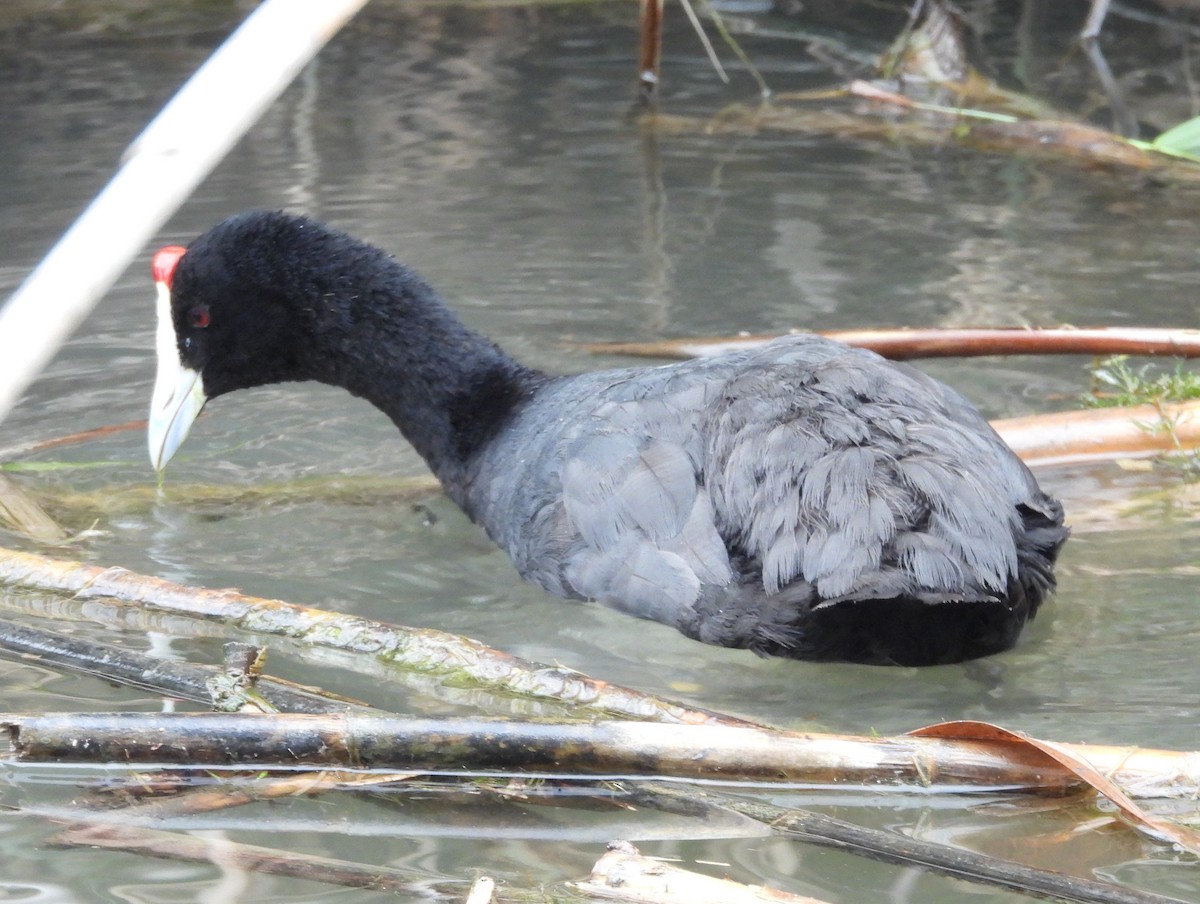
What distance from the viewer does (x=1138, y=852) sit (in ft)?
7.45

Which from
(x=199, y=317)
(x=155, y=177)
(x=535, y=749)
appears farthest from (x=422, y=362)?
(x=155, y=177)

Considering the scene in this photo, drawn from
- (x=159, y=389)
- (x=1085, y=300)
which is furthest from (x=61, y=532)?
(x=1085, y=300)

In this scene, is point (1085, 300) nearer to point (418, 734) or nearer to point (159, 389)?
point (159, 389)

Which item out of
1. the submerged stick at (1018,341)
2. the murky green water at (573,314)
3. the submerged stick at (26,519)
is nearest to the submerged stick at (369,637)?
the murky green water at (573,314)

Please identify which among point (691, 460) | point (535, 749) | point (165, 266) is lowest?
point (535, 749)

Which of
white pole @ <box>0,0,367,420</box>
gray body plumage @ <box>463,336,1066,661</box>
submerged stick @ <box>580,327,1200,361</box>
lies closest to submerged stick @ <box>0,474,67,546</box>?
gray body plumage @ <box>463,336,1066,661</box>

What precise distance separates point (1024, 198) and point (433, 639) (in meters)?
4.81

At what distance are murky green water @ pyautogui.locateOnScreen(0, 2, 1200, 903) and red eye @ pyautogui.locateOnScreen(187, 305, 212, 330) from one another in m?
0.48

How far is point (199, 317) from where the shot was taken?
13.0ft

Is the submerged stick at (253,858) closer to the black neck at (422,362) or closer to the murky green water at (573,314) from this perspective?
the murky green water at (573,314)

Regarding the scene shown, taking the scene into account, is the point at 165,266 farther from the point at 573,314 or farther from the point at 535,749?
the point at 535,749

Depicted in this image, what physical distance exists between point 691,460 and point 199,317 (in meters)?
1.52

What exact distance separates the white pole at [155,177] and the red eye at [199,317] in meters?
2.41

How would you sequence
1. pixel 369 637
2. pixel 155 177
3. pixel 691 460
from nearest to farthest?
pixel 155 177 → pixel 369 637 → pixel 691 460
